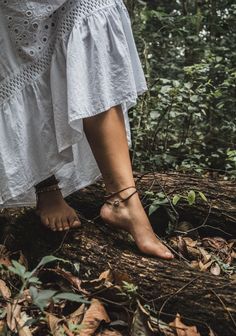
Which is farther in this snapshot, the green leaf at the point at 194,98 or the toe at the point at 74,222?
the green leaf at the point at 194,98

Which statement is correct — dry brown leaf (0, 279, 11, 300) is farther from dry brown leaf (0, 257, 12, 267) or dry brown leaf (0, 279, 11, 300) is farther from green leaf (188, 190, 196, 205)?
green leaf (188, 190, 196, 205)

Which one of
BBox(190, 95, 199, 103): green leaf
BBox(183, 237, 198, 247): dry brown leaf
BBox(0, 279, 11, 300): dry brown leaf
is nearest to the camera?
BBox(0, 279, 11, 300): dry brown leaf

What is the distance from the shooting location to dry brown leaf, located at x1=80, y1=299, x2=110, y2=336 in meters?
1.44

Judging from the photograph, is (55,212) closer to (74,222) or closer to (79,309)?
(74,222)

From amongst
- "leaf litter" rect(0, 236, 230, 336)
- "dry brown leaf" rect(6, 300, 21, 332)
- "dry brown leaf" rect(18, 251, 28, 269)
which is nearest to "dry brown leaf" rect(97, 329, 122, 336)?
"leaf litter" rect(0, 236, 230, 336)

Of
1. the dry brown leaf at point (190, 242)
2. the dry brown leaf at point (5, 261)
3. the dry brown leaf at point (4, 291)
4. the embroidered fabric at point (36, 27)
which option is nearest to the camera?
the dry brown leaf at point (4, 291)

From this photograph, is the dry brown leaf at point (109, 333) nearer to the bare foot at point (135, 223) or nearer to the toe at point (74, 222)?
the bare foot at point (135, 223)

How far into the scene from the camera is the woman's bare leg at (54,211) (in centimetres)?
190

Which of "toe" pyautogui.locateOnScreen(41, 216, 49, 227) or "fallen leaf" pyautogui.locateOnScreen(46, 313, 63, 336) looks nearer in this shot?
"fallen leaf" pyautogui.locateOnScreen(46, 313, 63, 336)

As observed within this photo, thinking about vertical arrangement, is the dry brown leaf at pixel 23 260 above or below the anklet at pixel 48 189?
below

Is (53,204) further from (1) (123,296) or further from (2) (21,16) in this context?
(2) (21,16)

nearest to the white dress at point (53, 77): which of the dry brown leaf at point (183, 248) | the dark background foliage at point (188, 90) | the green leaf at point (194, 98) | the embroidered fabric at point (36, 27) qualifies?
the embroidered fabric at point (36, 27)

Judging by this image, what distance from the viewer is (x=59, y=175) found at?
2100 mm

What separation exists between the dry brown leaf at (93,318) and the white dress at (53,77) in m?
0.58
